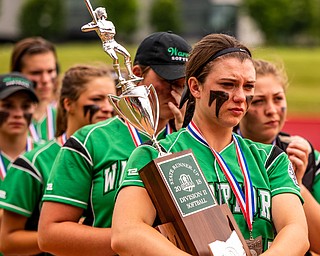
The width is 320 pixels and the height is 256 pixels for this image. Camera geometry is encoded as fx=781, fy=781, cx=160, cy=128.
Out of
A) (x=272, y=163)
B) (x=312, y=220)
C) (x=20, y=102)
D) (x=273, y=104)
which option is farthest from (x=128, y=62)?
(x=20, y=102)

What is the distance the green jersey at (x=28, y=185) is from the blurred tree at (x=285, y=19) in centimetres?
5180

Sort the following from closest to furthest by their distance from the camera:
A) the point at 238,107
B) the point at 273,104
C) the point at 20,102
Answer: the point at 238,107 → the point at 273,104 → the point at 20,102

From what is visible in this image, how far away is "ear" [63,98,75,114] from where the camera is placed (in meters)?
4.63

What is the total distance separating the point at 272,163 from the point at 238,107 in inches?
11.2

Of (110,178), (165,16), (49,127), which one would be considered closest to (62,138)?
(110,178)

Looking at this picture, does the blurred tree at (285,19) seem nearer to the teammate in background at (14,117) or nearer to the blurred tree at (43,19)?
the blurred tree at (43,19)

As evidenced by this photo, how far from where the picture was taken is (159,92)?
3.61m

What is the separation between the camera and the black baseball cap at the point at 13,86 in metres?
5.30

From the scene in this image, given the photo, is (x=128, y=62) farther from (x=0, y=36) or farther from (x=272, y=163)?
(x=0, y=36)

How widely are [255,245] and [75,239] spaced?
36.7 inches

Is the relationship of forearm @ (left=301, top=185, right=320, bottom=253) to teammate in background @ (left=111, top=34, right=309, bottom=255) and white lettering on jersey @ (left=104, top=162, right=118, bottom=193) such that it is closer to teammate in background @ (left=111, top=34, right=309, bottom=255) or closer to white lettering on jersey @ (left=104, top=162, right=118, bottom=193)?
teammate in background @ (left=111, top=34, right=309, bottom=255)

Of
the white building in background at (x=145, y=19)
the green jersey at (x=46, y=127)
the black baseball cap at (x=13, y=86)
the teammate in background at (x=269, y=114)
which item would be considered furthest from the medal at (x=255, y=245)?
the white building in background at (x=145, y=19)

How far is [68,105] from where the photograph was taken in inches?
184

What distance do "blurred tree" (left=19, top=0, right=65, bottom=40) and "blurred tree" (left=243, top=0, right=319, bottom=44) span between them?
46.3ft
